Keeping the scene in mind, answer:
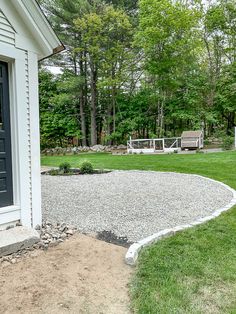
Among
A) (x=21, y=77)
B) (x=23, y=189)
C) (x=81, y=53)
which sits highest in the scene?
(x=81, y=53)

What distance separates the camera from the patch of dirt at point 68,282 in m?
2.11

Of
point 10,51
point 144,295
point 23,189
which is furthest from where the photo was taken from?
point 23,189

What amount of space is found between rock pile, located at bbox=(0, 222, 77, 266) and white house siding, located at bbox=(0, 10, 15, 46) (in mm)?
2290

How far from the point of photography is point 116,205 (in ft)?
16.0

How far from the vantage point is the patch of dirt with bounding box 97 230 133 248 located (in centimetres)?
333

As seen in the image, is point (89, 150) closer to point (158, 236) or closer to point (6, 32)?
point (6, 32)

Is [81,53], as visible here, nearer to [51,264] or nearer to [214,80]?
[214,80]

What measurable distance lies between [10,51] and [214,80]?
55.2 ft

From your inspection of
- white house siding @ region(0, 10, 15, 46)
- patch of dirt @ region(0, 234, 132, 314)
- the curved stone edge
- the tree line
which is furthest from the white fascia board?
the tree line

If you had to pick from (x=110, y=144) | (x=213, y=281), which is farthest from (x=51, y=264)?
(x=110, y=144)

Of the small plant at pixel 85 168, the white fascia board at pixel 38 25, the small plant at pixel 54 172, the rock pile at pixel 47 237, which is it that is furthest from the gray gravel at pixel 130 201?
the white fascia board at pixel 38 25

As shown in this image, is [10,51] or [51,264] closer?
[51,264]

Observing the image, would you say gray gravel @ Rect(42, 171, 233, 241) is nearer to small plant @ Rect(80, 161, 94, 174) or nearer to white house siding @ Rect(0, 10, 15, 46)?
small plant @ Rect(80, 161, 94, 174)

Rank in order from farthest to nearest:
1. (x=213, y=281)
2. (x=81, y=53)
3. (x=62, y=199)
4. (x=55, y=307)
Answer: (x=81, y=53) → (x=62, y=199) → (x=213, y=281) → (x=55, y=307)
